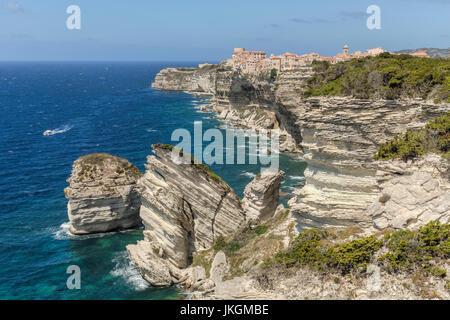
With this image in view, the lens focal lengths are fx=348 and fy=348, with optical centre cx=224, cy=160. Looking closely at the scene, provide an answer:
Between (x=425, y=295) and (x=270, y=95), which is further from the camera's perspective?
(x=270, y=95)

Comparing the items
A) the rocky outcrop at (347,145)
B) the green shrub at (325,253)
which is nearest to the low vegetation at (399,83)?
the rocky outcrop at (347,145)

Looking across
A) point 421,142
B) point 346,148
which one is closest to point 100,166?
point 346,148

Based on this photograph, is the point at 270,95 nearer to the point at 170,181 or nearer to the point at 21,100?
the point at 170,181

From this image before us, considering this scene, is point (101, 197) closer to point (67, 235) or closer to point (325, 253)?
point (67, 235)

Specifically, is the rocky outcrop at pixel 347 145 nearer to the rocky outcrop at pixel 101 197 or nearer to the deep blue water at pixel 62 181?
the deep blue water at pixel 62 181

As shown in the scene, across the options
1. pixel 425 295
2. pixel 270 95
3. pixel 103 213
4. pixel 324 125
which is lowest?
pixel 103 213

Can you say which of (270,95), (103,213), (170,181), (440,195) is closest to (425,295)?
(440,195)

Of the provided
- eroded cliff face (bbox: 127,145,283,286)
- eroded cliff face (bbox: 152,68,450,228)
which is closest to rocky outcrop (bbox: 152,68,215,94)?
eroded cliff face (bbox: 127,145,283,286)

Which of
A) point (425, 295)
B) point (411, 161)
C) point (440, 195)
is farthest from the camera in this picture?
point (411, 161)
